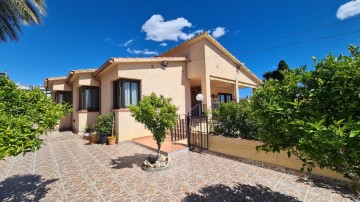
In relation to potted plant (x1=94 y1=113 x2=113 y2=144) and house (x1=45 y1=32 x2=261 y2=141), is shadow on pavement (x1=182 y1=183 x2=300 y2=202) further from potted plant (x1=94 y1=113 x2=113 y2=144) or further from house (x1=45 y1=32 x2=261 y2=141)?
potted plant (x1=94 y1=113 x2=113 y2=144)

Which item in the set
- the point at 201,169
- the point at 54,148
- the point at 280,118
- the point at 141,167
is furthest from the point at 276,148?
the point at 54,148

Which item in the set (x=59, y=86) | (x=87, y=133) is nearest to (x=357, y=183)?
(x=87, y=133)

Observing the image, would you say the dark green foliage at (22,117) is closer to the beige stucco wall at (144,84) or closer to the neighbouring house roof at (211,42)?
the beige stucco wall at (144,84)

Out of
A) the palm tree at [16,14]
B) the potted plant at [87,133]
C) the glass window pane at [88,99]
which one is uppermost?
the palm tree at [16,14]

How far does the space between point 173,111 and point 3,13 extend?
1275cm

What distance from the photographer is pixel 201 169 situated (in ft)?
21.6

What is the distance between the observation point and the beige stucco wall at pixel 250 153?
5889 millimetres

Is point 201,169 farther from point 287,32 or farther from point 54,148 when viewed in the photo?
point 287,32

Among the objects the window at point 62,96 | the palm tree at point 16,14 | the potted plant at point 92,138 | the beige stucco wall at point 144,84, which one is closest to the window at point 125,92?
the beige stucco wall at point 144,84

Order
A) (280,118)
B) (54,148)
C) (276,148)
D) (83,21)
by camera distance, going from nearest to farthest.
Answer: (280,118) → (276,148) → (54,148) → (83,21)

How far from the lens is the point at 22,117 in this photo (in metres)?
3.40

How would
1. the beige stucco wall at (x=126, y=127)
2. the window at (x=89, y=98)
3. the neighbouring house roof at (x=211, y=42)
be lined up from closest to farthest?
the beige stucco wall at (x=126, y=127)
the neighbouring house roof at (x=211, y=42)
the window at (x=89, y=98)

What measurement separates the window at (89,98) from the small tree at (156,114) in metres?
9.09

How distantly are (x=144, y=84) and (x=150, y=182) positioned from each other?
7.74 m
